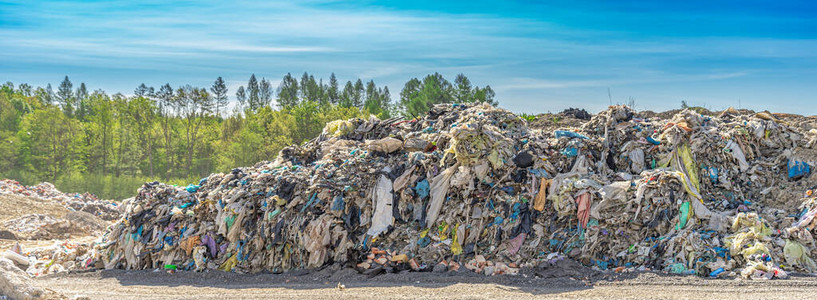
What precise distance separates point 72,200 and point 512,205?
60.8 ft

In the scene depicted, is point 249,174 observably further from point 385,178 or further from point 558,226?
point 558,226

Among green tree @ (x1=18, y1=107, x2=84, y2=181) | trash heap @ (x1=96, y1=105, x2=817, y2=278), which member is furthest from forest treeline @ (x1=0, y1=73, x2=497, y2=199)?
trash heap @ (x1=96, y1=105, x2=817, y2=278)

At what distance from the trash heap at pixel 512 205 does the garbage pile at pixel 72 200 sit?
904 centimetres

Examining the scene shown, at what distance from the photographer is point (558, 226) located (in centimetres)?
821

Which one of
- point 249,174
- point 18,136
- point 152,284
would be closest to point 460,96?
point 249,174

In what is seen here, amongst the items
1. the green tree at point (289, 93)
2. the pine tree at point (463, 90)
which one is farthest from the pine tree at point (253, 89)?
the pine tree at point (463, 90)

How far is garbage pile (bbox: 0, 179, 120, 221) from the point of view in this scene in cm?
1795

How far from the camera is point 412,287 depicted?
7.24 m

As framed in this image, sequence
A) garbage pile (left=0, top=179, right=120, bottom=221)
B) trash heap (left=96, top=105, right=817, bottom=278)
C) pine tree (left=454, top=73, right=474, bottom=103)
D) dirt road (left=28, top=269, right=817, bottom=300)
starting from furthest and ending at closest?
pine tree (left=454, top=73, right=474, bottom=103) < garbage pile (left=0, top=179, right=120, bottom=221) < trash heap (left=96, top=105, right=817, bottom=278) < dirt road (left=28, top=269, right=817, bottom=300)

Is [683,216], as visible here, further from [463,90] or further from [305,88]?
[305,88]

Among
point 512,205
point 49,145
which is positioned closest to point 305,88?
point 49,145

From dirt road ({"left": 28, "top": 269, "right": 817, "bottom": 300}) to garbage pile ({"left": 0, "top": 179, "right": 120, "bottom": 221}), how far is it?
9.94 meters

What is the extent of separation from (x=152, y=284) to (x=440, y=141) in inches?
189

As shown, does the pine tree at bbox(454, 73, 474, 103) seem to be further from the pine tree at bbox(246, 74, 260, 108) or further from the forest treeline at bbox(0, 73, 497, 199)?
the pine tree at bbox(246, 74, 260, 108)
